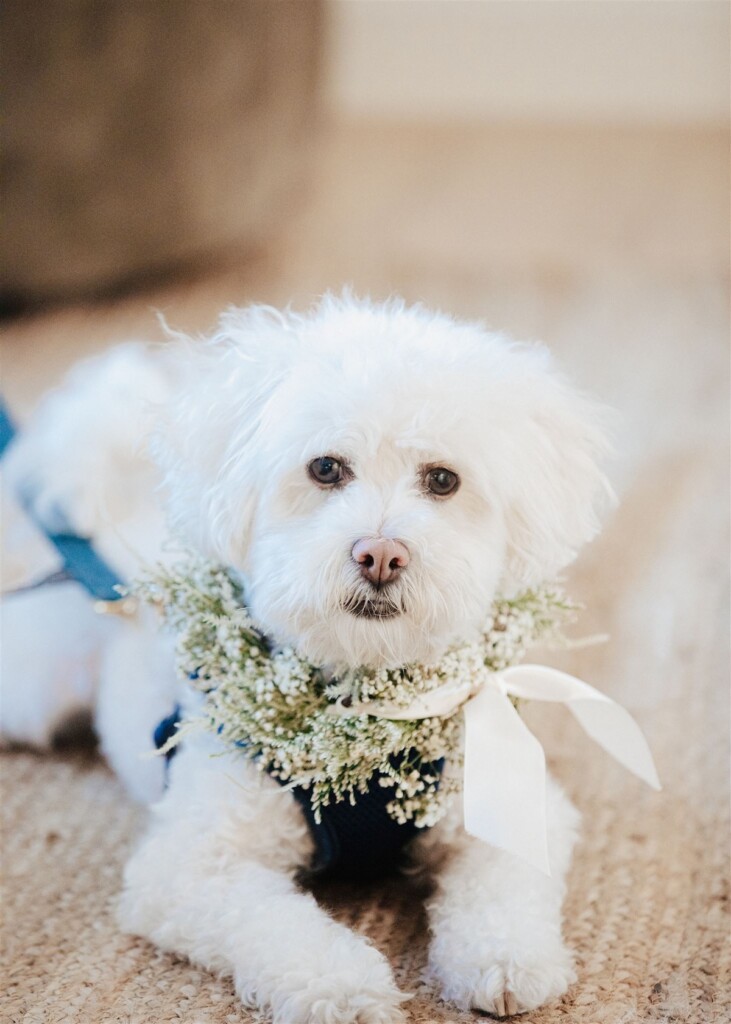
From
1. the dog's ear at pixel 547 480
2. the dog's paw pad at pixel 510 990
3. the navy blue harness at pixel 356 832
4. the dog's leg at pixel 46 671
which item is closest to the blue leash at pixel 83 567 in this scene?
the dog's leg at pixel 46 671

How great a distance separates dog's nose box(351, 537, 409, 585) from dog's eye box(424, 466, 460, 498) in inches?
4.2

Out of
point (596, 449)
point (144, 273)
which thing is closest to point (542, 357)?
point (596, 449)

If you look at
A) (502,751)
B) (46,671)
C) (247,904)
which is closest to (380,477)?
(502,751)

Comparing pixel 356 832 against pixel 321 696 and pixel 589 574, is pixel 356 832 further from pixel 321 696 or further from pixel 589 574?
pixel 589 574

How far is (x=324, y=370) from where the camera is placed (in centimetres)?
114

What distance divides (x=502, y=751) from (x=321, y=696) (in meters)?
0.22

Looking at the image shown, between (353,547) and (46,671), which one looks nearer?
(353,547)

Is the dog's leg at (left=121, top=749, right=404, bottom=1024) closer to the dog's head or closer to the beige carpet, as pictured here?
the beige carpet

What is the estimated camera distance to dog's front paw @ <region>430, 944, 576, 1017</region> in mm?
1072

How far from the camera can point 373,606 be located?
1073 millimetres

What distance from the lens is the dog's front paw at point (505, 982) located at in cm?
107

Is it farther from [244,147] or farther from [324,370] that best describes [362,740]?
[244,147]

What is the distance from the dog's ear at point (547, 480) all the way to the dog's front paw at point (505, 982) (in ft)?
1.36

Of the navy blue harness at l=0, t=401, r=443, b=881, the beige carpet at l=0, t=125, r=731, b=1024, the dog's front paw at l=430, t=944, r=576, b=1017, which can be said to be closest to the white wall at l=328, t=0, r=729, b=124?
the beige carpet at l=0, t=125, r=731, b=1024
